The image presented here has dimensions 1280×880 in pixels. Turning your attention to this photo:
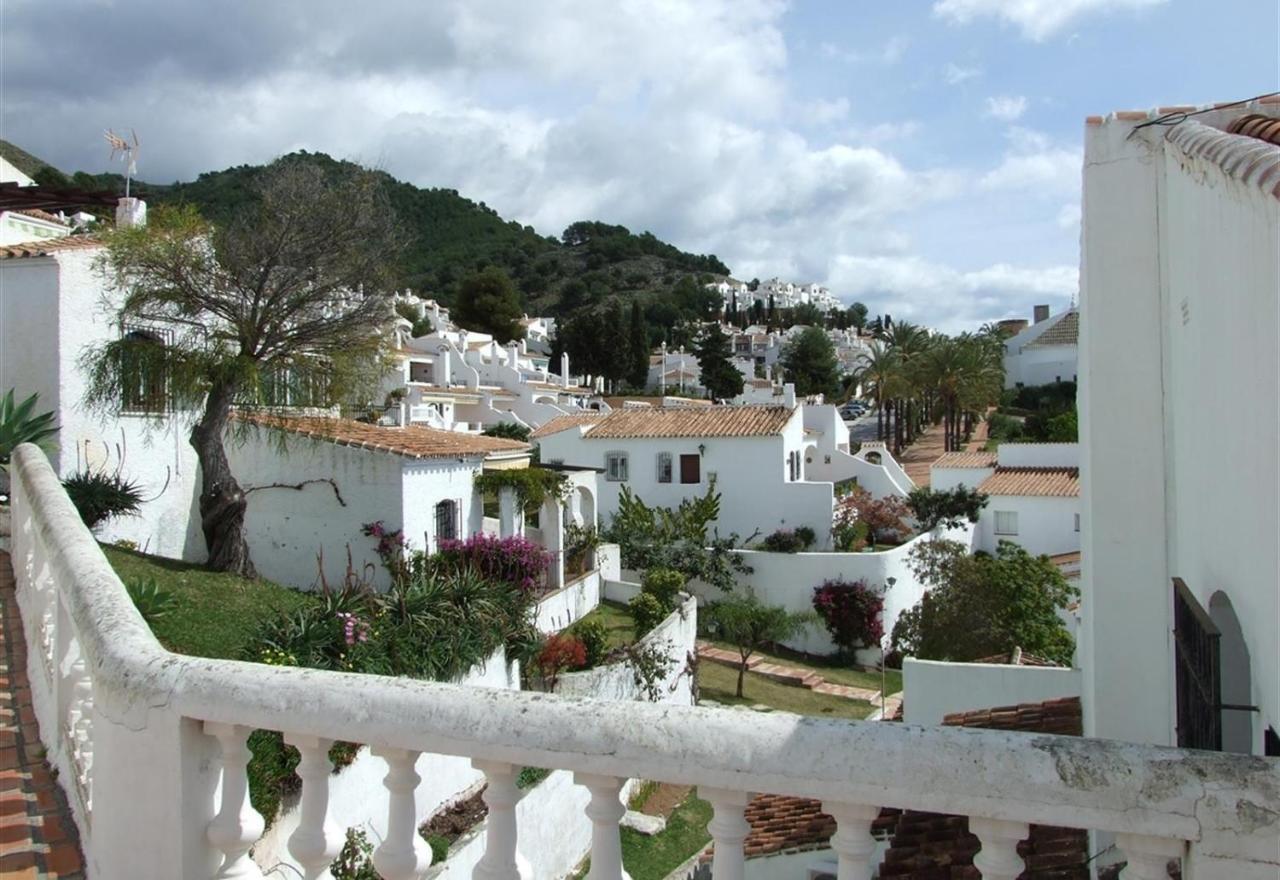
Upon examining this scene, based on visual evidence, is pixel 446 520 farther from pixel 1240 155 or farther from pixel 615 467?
pixel 1240 155

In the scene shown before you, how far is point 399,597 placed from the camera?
13586 millimetres

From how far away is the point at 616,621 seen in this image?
22656 millimetres

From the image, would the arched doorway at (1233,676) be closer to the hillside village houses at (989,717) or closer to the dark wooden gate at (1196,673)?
the hillside village houses at (989,717)

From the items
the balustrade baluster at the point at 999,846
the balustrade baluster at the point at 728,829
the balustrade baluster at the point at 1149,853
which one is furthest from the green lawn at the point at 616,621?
the balustrade baluster at the point at 1149,853

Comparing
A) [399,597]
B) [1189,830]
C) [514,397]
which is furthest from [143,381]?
[514,397]

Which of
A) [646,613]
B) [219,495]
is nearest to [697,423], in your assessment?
[646,613]

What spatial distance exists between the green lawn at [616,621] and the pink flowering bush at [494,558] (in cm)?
294

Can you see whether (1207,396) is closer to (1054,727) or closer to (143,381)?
(1054,727)

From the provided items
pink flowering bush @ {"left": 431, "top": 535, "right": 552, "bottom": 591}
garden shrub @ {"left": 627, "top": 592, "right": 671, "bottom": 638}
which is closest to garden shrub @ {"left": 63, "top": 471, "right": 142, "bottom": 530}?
pink flowering bush @ {"left": 431, "top": 535, "right": 552, "bottom": 591}

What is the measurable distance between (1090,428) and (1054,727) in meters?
4.19

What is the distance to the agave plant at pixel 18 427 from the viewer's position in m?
13.1

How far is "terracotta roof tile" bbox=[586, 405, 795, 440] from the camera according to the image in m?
33.2

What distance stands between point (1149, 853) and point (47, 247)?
18269mm

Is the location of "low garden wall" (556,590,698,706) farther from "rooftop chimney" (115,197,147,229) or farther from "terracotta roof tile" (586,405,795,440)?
"rooftop chimney" (115,197,147,229)
